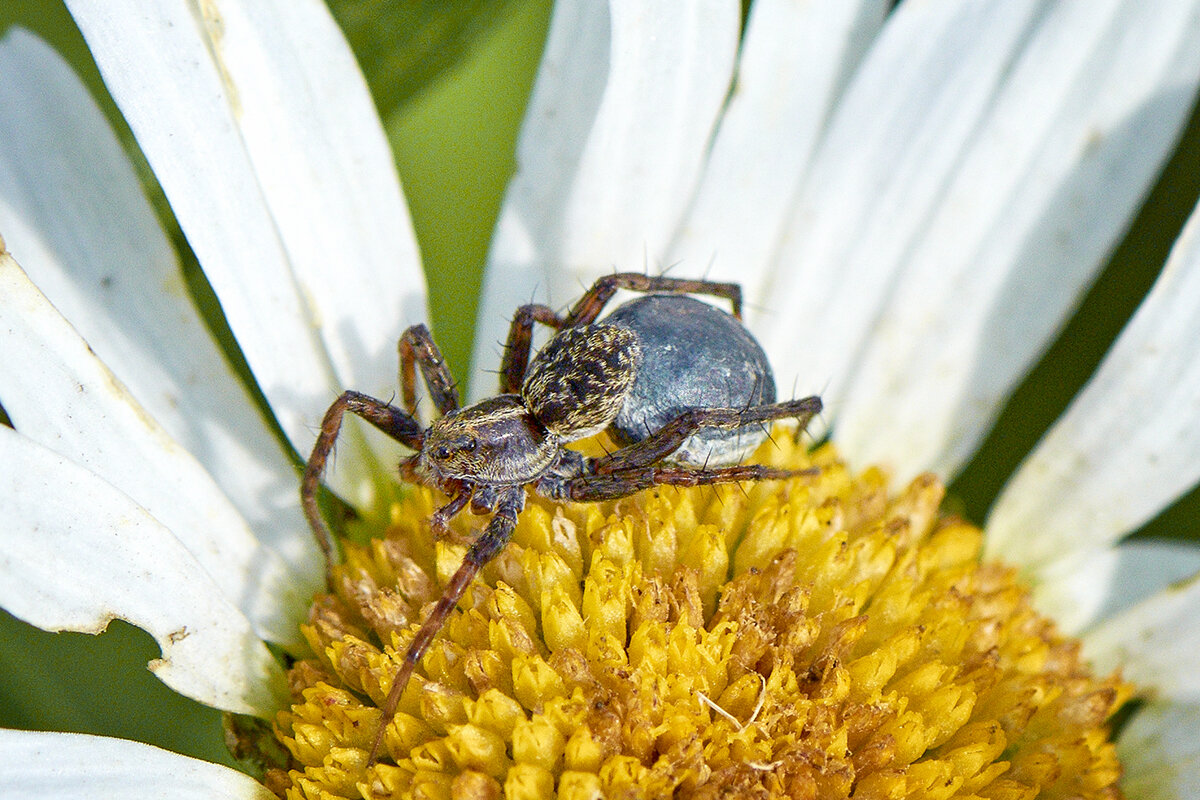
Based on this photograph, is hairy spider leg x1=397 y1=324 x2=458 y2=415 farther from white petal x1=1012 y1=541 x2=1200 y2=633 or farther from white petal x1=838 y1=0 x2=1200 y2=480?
white petal x1=1012 y1=541 x2=1200 y2=633

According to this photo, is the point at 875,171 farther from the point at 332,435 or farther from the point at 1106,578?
the point at 332,435

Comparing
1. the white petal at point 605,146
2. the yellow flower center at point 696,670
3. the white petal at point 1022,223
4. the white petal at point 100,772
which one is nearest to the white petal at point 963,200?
the white petal at point 1022,223

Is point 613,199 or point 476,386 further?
point 476,386

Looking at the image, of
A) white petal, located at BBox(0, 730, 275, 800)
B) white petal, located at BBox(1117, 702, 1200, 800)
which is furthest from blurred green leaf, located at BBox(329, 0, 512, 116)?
white petal, located at BBox(1117, 702, 1200, 800)

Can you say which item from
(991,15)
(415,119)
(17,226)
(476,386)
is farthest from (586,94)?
(17,226)

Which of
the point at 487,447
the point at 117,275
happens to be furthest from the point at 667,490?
the point at 117,275

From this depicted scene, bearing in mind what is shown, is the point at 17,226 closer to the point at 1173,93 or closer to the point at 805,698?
the point at 805,698

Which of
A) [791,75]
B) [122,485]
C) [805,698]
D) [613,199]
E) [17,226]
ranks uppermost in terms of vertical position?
[791,75]

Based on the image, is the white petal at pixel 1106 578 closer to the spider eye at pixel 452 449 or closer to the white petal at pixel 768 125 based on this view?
the white petal at pixel 768 125
